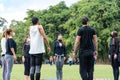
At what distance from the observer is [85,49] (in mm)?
11078

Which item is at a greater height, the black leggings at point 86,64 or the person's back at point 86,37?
the person's back at point 86,37

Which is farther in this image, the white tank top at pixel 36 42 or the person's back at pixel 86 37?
the white tank top at pixel 36 42

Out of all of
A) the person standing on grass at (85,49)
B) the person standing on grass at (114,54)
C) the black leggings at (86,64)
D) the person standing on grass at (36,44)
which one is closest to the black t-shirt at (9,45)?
the person standing on grass at (36,44)

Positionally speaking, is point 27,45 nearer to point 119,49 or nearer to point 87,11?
point 119,49

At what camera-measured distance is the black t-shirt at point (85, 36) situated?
1103 cm

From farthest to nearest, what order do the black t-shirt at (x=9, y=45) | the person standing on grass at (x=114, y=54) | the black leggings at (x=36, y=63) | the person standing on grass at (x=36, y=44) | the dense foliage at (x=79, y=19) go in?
the dense foliage at (x=79, y=19) → the person standing on grass at (x=114, y=54) → the black t-shirt at (x=9, y=45) → the person standing on grass at (x=36, y=44) → the black leggings at (x=36, y=63)

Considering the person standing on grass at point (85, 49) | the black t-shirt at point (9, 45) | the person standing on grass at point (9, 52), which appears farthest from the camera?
the black t-shirt at point (9, 45)

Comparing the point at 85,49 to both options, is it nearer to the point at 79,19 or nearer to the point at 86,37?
the point at 86,37

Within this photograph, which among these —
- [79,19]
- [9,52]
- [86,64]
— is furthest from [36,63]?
[79,19]

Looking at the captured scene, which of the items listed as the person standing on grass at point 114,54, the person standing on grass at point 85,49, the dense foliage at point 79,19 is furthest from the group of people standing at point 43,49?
the dense foliage at point 79,19

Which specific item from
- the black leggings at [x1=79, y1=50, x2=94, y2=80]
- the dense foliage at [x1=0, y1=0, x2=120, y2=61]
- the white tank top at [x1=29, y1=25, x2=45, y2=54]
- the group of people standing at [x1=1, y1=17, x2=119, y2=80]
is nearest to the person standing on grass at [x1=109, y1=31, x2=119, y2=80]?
the group of people standing at [x1=1, y1=17, x2=119, y2=80]

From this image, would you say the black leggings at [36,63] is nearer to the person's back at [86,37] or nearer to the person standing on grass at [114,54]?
the person's back at [86,37]

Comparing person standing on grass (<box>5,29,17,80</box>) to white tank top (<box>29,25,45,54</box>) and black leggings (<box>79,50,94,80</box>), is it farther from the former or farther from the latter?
black leggings (<box>79,50,94,80</box>)

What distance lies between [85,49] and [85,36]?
0.36 m
